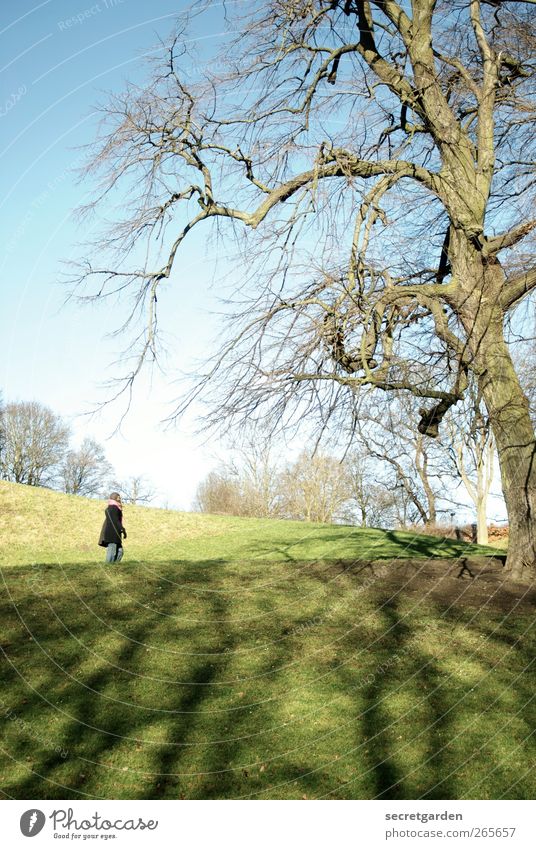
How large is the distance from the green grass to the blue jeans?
165cm

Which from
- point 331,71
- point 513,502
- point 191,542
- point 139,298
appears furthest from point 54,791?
point 191,542

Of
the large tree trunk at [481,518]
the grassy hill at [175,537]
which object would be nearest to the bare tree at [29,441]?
the grassy hill at [175,537]

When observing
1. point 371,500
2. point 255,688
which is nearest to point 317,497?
point 371,500

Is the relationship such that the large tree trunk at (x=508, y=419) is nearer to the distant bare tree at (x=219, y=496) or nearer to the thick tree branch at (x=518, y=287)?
the thick tree branch at (x=518, y=287)

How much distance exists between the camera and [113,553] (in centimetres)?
1514

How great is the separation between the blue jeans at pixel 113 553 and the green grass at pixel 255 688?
1.65 meters

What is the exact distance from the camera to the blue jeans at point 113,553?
14973mm

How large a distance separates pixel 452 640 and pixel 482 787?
127 inches

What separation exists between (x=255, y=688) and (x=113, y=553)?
25.0 feet

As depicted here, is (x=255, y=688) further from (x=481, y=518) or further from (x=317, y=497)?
(x=481, y=518)

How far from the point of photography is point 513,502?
37.9 feet

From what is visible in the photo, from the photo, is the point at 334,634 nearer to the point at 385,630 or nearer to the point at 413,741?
the point at 385,630

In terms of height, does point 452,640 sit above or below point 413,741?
above

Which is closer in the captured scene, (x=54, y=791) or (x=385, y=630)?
(x=54, y=791)
